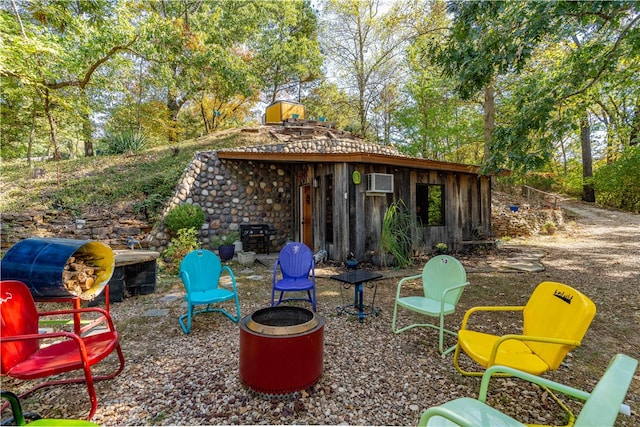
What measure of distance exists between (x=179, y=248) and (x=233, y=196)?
6.09 feet

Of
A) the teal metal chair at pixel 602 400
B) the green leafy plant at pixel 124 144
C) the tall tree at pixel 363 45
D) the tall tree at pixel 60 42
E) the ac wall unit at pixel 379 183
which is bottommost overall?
the teal metal chair at pixel 602 400

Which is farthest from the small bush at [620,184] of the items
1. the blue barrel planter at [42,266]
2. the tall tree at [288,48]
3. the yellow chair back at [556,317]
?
the blue barrel planter at [42,266]

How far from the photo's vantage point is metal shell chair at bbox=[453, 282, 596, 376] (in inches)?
67.9

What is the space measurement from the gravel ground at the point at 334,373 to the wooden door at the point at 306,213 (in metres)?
2.89

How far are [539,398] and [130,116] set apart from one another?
16780mm

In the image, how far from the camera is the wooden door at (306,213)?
7325mm

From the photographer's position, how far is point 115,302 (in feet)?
13.3

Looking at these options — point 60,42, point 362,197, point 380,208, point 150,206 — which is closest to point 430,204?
point 380,208

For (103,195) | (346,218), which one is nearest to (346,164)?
(346,218)

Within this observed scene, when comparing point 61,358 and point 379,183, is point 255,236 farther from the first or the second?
point 61,358

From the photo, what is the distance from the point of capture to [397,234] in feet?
20.2

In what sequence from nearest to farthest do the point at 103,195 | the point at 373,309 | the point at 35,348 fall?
the point at 35,348 → the point at 373,309 → the point at 103,195

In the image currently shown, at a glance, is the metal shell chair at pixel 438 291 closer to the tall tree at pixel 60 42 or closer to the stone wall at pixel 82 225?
the stone wall at pixel 82 225

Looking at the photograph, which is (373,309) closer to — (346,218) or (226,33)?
(346,218)
